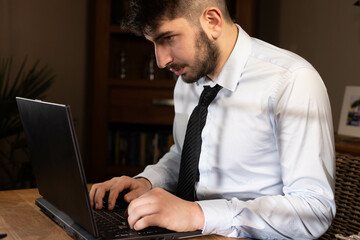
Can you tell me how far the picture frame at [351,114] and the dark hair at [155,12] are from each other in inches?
48.6

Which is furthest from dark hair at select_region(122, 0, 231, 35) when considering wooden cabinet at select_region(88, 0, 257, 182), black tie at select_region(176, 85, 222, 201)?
wooden cabinet at select_region(88, 0, 257, 182)

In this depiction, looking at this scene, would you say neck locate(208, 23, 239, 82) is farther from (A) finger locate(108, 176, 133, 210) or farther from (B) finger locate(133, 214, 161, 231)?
Result: (B) finger locate(133, 214, 161, 231)

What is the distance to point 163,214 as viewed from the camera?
1033 millimetres

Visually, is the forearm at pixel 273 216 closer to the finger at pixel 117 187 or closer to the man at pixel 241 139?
the man at pixel 241 139

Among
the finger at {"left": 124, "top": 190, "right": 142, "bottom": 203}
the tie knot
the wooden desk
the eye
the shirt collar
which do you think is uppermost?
the eye

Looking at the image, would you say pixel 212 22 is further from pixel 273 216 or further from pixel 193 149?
pixel 273 216

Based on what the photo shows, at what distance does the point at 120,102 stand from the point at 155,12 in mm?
2184

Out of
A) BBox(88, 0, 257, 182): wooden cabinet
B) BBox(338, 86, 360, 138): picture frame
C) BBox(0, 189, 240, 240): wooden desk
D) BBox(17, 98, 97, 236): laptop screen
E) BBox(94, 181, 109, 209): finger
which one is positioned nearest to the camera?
BBox(17, 98, 97, 236): laptop screen

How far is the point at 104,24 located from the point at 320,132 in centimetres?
243

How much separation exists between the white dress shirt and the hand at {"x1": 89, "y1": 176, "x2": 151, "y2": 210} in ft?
0.42

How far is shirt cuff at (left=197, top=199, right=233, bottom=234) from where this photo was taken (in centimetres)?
108

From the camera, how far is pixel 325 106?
50.1 inches

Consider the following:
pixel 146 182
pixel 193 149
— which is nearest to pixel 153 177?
pixel 146 182

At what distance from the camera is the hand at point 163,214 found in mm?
1027
